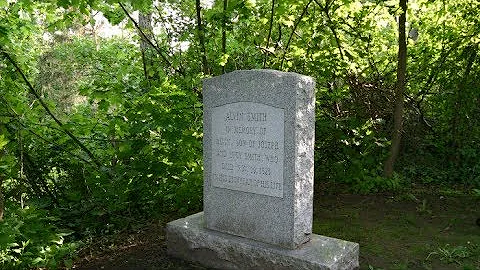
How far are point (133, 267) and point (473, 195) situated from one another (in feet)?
15.1

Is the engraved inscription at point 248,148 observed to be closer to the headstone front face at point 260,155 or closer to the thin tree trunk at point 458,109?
the headstone front face at point 260,155

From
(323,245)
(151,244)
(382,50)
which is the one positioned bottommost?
(151,244)

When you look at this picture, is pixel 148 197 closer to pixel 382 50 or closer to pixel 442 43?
pixel 382 50

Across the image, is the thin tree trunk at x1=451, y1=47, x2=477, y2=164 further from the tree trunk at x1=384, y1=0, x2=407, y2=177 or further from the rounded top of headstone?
the rounded top of headstone

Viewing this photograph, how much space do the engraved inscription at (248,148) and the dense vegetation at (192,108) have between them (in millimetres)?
1151

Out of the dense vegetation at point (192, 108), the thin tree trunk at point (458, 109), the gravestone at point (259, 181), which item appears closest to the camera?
the gravestone at point (259, 181)

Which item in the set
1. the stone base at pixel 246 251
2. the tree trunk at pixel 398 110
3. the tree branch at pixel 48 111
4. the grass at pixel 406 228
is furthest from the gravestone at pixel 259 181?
the tree trunk at pixel 398 110

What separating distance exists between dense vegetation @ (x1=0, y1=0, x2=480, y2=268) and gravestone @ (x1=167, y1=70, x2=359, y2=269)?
3.78 feet

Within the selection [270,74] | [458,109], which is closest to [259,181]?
[270,74]

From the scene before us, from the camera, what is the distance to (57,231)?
412cm

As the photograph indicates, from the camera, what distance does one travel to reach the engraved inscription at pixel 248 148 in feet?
10.8

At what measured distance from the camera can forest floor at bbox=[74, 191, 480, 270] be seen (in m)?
3.68

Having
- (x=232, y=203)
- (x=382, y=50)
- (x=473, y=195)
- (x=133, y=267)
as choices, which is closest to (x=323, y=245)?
(x=232, y=203)

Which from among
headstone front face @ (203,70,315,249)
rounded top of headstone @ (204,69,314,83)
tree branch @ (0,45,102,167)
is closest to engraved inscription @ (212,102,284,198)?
headstone front face @ (203,70,315,249)
